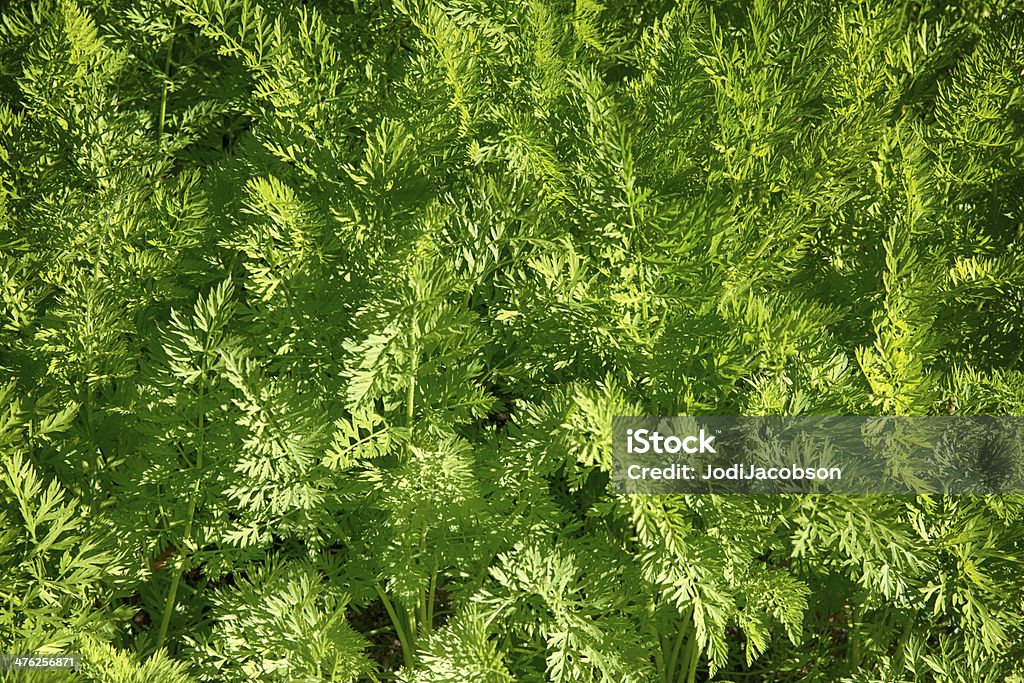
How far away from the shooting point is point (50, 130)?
1.45 meters

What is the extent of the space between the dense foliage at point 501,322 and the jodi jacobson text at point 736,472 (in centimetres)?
4

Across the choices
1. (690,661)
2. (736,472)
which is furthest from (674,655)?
(736,472)

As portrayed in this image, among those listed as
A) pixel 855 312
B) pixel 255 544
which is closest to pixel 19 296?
pixel 255 544

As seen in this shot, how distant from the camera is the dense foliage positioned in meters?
1.23

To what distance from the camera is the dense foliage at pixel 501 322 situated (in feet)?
4.03

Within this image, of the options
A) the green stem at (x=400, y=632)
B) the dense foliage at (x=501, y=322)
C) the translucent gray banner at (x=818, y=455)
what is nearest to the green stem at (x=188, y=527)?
the dense foliage at (x=501, y=322)

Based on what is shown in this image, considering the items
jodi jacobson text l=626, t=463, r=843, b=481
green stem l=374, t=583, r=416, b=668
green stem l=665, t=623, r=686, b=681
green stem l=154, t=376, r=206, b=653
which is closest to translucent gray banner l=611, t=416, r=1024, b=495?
jodi jacobson text l=626, t=463, r=843, b=481

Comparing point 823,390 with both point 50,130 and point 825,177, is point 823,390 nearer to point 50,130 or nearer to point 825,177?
point 825,177

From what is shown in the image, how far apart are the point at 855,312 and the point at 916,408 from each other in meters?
0.27

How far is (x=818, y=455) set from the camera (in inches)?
47.5

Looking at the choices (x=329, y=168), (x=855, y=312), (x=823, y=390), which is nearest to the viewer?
(x=823, y=390)

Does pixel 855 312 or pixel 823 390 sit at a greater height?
pixel 855 312

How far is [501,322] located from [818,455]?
0.57 metres

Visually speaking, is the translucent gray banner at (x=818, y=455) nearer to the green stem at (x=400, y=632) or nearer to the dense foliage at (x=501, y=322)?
the dense foliage at (x=501, y=322)
